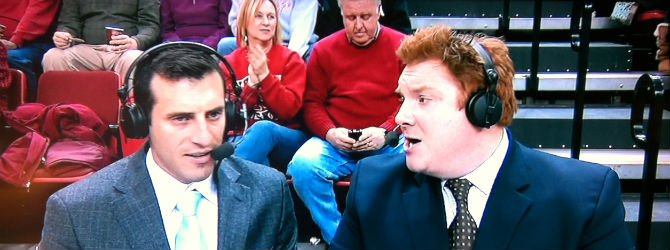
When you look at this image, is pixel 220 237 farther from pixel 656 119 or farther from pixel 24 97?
pixel 656 119

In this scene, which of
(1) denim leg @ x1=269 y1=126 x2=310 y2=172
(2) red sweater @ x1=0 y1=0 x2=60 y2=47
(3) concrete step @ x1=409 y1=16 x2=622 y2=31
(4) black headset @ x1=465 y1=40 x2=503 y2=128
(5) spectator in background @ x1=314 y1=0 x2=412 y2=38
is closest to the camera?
(4) black headset @ x1=465 y1=40 x2=503 y2=128

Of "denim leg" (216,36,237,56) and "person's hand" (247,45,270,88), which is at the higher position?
"denim leg" (216,36,237,56)

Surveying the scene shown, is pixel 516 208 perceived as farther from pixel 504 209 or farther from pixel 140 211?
pixel 140 211

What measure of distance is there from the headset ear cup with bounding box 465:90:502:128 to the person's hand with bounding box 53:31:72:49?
4.05 feet

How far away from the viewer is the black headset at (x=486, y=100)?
1271 mm

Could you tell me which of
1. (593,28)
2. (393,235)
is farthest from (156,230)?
(593,28)

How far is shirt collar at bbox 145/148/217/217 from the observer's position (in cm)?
141

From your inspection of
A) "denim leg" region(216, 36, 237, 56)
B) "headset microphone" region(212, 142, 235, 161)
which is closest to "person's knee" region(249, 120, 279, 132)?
"denim leg" region(216, 36, 237, 56)

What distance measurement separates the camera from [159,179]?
4.66ft

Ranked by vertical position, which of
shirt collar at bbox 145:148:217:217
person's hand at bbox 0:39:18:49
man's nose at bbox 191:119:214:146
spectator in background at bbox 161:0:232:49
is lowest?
shirt collar at bbox 145:148:217:217

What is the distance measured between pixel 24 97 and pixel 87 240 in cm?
71

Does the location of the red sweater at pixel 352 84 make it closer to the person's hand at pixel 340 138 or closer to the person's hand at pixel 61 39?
the person's hand at pixel 340 138

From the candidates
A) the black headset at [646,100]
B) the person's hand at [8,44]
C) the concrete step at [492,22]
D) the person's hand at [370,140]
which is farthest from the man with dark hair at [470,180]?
the concrete step at [492,22]

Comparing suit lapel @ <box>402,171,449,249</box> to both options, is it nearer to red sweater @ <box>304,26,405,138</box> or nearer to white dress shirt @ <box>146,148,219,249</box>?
white dress shirt @ <box>146,148,219,249</box>
